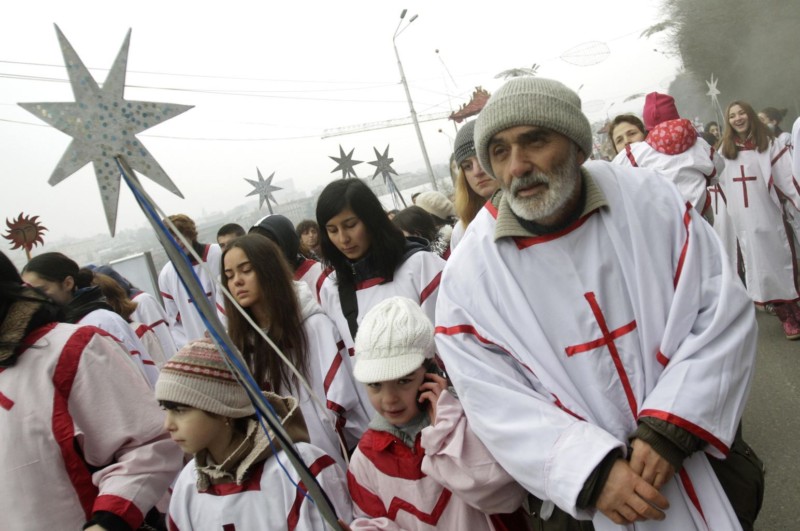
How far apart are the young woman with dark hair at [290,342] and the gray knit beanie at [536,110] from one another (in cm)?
153

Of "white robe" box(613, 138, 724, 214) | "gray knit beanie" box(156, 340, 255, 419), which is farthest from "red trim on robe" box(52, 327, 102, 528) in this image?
"white robe" box(613, 138, 724, 214)

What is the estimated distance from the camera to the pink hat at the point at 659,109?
4.82 meters

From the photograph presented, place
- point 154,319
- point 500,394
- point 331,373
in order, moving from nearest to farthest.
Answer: point 500,394
point 331,373
point 154,319

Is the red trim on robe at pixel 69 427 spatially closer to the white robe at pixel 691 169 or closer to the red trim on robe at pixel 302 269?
the red trim on robe at pixel 302 269

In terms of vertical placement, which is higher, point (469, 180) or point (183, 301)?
point (469, 180)

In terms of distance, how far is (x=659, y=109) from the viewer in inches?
191

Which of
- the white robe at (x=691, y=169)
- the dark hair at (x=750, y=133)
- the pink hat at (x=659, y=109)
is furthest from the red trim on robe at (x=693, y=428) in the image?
the dark hair at (x=750, y=133)

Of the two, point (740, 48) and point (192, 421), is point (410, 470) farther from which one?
point (740, 48)

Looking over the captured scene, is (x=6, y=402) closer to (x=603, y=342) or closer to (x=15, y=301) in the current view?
(x=15, y=301)

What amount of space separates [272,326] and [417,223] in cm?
234

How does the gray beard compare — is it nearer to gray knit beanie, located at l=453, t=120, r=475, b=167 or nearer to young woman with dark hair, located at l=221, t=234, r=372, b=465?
young woman with dark hair, located at l=221, t=234, r=372, b=465

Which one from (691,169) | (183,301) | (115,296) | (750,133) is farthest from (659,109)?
(115,296)

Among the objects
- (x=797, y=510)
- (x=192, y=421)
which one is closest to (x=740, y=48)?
(x=797, y=510)

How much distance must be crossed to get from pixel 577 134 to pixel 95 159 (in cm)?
145
